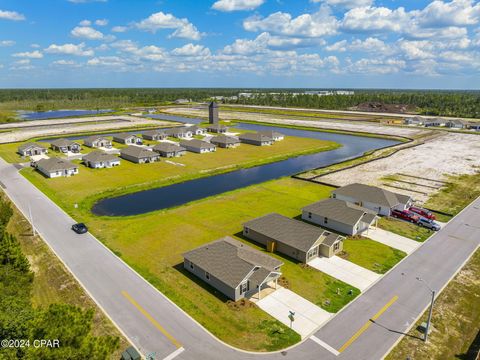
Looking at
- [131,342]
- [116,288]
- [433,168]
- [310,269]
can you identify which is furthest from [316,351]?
[433,168]

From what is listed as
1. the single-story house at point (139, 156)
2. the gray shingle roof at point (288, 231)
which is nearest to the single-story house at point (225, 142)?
the single-story house at point (139, 156)

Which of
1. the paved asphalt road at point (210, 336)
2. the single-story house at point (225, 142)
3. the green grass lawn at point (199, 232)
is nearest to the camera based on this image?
the paved asphalt road at point (210, 336)

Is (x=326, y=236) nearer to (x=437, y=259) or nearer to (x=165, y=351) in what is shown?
(x=437, y=259)

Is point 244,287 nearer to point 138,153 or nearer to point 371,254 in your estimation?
point 371,254

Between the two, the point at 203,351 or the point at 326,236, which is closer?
the point at 203,351

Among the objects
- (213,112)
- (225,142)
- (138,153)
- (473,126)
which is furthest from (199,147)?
(473,126)

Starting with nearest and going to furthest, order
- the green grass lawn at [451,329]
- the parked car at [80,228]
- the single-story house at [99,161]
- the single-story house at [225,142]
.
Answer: the green grass lawn at [451,329]
the parked car at [80,228]
the single-story house at [99,161]
the single-story house at [225,142]

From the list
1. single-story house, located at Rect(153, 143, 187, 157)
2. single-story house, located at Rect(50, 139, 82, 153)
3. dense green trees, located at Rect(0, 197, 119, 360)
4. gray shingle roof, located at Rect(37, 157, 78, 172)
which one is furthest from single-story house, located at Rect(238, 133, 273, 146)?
dense green trees, located at Rect(0, 197, 119, 360)

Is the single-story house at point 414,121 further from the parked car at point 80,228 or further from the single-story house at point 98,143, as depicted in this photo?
the parked car at point 80,228
